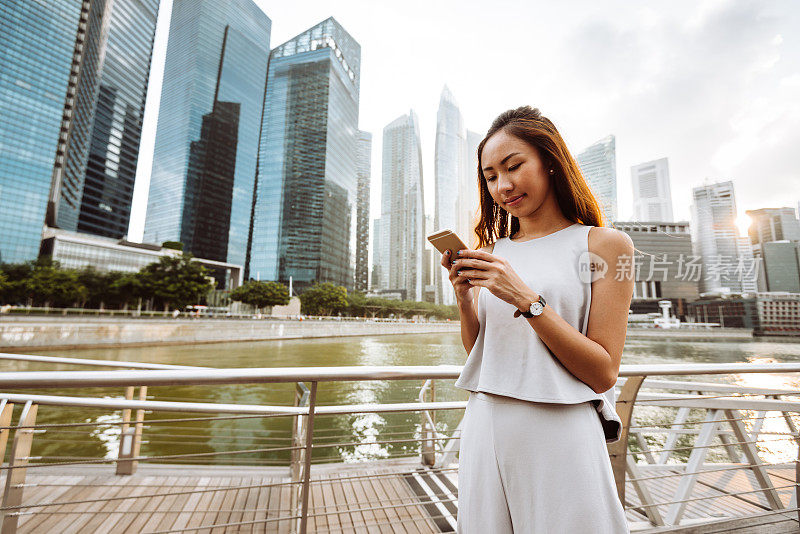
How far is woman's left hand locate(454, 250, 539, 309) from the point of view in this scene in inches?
26.0

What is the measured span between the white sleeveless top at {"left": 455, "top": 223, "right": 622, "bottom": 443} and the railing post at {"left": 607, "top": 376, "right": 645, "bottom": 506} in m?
0.86

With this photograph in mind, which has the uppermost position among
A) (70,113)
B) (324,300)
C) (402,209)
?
(70,113)

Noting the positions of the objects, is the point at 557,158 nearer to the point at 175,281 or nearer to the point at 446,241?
the point at 446,241

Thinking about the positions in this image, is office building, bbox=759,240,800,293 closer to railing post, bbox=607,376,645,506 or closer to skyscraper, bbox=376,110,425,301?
skyscraper, bbox=376,110,425,301

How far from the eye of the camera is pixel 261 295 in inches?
1598

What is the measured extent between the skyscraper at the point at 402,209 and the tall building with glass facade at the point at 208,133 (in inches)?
1255

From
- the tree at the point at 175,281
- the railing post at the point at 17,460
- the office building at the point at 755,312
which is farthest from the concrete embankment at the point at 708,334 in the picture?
the tree at the point at 175,281

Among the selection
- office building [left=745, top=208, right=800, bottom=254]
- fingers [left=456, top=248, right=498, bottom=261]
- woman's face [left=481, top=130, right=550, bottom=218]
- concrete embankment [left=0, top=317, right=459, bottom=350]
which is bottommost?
concrete embankment [left=0, top=317, right=459, bottom=350]

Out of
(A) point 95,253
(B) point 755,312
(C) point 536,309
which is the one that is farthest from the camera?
(A) point 95,253

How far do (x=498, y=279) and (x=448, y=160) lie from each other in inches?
3360

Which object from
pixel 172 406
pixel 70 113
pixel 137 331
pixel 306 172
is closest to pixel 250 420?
pixel 172 406

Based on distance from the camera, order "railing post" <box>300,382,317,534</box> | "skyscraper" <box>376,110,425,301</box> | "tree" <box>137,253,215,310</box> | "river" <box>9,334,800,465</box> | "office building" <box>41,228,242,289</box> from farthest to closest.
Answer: "skyscraper" <box>376,110,425,301</box> < "office building" <box>41,228,242,289</box> < "tree" <box>137,253,215,310</box> < "river" <box>9,334,800,465</box> < "railing post" <box>300,382,317,534</box>

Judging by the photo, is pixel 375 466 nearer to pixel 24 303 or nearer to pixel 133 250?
pixel 24 303

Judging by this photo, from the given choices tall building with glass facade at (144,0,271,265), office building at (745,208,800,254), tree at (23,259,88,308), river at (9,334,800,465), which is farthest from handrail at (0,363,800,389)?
tall building with glass facade at (144,0,271,265)
